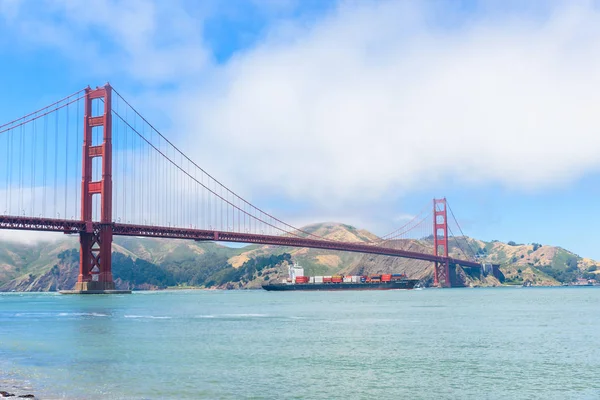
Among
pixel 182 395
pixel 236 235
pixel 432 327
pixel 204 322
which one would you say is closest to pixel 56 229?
pixel 236 235

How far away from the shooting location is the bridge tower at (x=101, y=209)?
89.6m

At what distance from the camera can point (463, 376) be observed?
24859 millimetres

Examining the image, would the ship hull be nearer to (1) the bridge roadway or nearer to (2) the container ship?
(2) the container ship

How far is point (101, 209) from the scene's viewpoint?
296ft

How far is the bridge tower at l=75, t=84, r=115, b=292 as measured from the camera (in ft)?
294

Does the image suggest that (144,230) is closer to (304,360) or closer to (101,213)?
(101,213)

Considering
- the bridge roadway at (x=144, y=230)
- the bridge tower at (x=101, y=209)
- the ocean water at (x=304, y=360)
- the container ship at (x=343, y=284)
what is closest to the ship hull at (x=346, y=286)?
the container ship at (x=343, y=284)

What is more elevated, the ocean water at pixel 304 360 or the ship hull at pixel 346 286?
the ocean water at pixel 304 360

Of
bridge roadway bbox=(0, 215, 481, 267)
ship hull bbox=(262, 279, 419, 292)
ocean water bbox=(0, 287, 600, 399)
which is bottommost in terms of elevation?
ship hull bbox=(262, 279, 419, 292)

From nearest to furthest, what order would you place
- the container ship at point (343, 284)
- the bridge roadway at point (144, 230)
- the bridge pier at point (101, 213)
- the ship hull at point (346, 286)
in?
1. the bridge roadway at point (144, 230)
2. the bridge pier at point (101, 213)
3. the ship hull at point (346, 286)
4. the container ship at point (343, 284)

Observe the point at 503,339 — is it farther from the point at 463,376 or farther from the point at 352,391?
the point at 352,391

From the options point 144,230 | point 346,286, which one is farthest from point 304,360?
point 346,286

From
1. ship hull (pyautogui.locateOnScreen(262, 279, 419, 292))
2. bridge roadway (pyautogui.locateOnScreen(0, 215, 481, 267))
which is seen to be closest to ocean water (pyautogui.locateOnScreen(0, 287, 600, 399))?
bridge roadway (pyautogui.locateOnScreen(0, 215, 481, 267))

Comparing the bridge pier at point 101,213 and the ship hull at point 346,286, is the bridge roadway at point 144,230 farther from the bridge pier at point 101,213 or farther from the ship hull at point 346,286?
the ship hull at point 346,286
